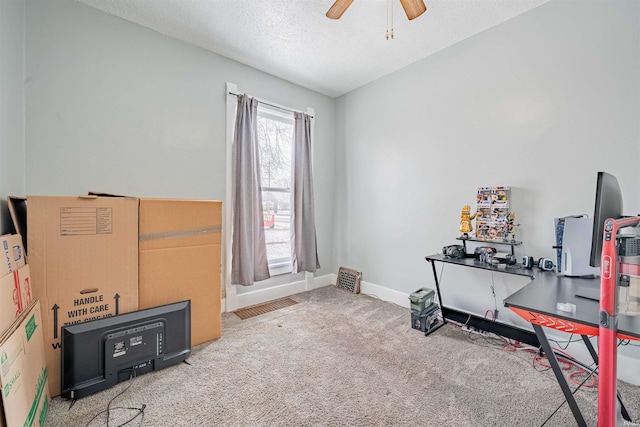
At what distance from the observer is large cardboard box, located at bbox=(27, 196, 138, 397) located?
5.05 feet

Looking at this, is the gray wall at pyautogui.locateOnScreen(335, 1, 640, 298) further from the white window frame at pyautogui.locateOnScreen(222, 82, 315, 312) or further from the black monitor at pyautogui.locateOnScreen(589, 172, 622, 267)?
the white window frame at pyautogui.locateOnScreen(222, 82, 315, 312)

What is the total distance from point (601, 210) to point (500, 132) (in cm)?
143

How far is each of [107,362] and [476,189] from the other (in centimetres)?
313

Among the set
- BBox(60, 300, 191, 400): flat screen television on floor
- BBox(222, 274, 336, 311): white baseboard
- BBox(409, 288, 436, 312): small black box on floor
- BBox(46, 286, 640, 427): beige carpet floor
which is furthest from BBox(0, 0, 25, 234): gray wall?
BBox(409, 288, 436, 312): small black box on floor

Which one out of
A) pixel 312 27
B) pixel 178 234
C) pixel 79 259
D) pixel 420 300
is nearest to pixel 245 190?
pixel 178 234

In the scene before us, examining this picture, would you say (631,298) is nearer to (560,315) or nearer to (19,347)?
(560,315)

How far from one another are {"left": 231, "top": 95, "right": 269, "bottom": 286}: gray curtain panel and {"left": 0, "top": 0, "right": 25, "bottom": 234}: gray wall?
1568mm

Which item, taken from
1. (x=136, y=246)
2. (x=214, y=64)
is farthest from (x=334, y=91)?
(x=136, y=246)

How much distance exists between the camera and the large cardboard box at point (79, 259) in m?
1.54

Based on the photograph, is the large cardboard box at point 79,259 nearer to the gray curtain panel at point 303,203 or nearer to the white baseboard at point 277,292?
the white baseboard at point 277,292

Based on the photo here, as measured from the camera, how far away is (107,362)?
63.6 inches

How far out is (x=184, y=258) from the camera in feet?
6.72

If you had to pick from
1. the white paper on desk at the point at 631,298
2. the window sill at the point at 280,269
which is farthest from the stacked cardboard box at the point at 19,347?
the white paper on desk at the point at 631,298

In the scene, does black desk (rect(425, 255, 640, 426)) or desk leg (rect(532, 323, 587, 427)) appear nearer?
black desk (rect(425, 255, 640, 426))
